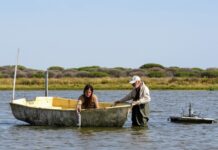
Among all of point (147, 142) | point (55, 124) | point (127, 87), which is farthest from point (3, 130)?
point (127, 87)

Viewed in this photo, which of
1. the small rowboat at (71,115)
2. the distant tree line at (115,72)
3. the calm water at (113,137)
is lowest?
the calm water at (113,137)

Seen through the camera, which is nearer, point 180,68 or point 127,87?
point 127,87

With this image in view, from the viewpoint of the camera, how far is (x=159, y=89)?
6003 cm

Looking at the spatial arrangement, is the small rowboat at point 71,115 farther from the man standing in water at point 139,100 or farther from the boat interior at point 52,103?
the boat interior at point 52,103

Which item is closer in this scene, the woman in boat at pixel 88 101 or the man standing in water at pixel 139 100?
the man standing in water at pixel 139 100

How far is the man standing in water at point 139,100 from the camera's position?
74.8 feet

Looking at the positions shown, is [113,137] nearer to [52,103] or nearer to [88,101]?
[88,101]

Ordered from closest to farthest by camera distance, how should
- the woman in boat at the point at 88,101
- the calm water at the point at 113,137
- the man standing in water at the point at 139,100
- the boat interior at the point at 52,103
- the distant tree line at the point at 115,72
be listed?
the calm water at the point at 113,137, the man standing in water at the point at 139,100, the woman in boat at the point at 88,101, the boat interior at the point at 52,103, the distant tree line at the point at 115,72

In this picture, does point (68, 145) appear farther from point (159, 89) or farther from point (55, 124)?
point (159, 89)

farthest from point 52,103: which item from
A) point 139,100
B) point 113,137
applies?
point 113,137

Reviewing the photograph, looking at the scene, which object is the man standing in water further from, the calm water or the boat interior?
the boat interior

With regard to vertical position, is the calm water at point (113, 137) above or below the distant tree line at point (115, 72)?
below

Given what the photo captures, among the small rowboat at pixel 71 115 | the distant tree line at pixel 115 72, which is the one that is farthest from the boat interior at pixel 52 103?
the distant tree line at pixel 115 72

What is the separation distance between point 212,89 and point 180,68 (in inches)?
1303
